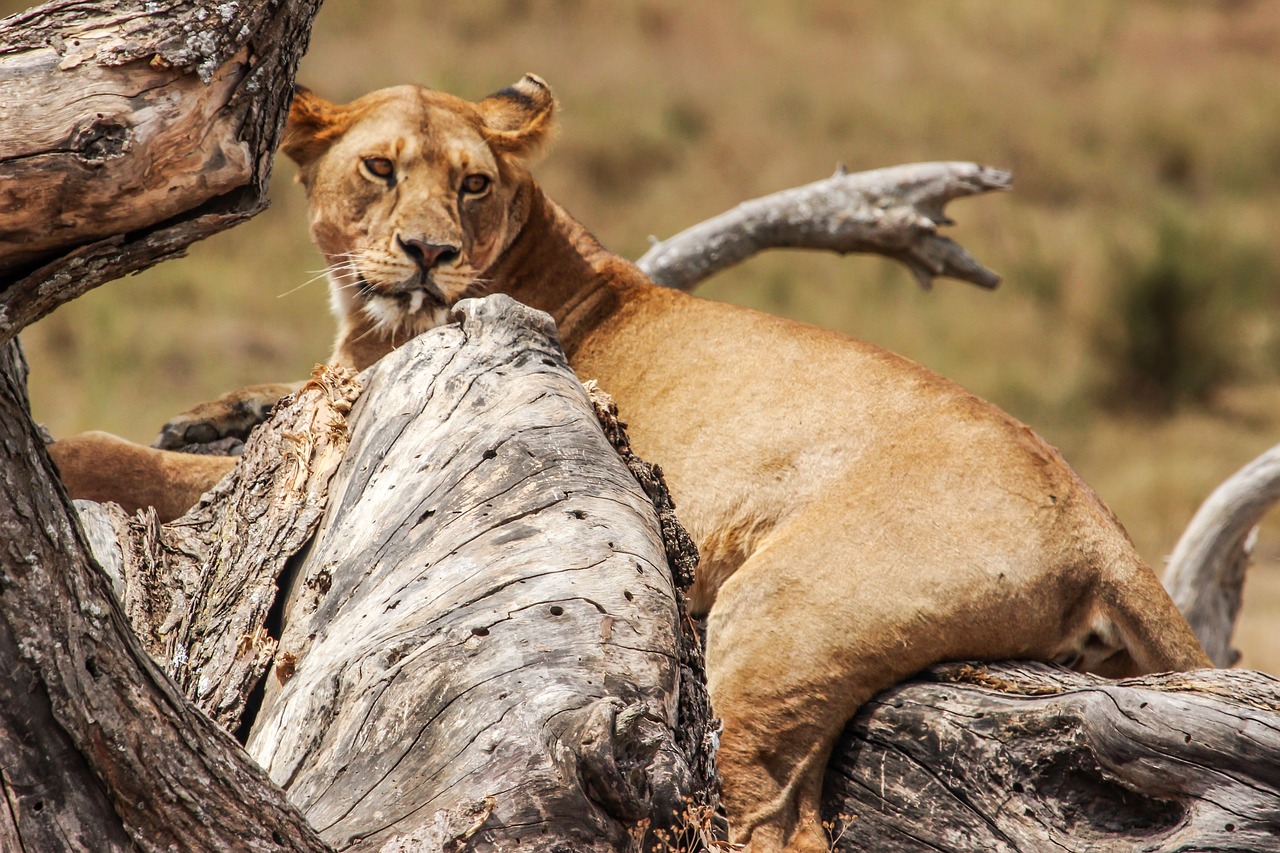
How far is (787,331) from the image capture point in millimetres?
3807

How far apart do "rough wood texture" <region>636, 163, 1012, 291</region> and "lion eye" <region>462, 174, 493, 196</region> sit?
6.10 ft

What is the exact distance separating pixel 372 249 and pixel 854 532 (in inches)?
66.5

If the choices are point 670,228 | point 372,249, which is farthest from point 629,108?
point 372,249

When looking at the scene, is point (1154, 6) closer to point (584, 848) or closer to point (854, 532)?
point (854, 532)

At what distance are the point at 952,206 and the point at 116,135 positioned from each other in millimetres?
16508

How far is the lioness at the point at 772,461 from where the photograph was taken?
3.03m

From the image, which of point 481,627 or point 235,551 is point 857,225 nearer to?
point 235,551

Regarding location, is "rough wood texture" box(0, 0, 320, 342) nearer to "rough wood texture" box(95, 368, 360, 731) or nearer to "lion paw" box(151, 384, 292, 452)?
"rough wood texture" box(95, 368, 360, 731)

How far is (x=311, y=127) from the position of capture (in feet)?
13.5

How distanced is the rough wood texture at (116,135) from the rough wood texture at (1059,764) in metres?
1.91

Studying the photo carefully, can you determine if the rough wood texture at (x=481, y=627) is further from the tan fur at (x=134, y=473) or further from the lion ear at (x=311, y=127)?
the lion ear at (x=311, y=127)

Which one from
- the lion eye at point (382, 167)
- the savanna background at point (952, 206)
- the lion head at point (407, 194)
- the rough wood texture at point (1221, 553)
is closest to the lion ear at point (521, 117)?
the lion head at point (407, 194)

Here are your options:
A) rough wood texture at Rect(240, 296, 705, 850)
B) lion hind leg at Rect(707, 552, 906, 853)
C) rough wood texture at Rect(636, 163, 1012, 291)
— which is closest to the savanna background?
rough wood texture at Rect(636, 163, 1012, 291)

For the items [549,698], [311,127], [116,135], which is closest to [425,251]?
[311,127]
